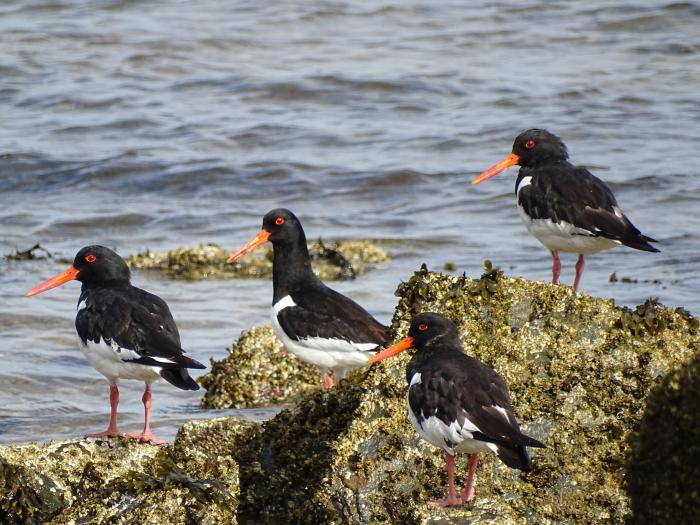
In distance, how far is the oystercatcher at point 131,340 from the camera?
237 inches

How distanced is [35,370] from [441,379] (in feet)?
15.2

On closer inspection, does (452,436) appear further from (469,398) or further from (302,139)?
(302,139)

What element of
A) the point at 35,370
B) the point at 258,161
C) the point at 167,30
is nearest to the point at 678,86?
the point at 258,161

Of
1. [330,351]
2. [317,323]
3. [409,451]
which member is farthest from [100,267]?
[409,451]

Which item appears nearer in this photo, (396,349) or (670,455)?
(670,455)

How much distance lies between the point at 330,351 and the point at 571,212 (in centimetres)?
188

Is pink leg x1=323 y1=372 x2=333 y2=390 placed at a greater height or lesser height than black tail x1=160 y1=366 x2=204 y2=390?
→ lesser

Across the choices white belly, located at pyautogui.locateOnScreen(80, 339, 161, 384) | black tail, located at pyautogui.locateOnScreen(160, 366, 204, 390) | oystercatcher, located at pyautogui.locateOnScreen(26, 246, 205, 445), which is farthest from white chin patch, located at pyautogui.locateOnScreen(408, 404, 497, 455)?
white belly, located at pyautogui.locateOnScreen(80, 339, 161, 384)

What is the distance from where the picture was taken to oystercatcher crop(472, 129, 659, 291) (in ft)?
24.5

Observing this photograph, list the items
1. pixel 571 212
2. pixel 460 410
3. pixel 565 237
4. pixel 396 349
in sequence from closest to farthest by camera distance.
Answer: pixel 460 410 → pixel 396 349 → pixel 571 212 → pixel 565 237

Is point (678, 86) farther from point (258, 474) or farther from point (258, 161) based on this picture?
point (258, 474)

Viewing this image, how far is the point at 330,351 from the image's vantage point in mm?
6973

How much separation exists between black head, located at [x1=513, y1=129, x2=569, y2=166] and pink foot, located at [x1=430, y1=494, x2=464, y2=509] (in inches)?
159

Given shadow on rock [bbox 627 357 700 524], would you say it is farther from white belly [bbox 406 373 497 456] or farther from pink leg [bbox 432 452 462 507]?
pink leg [bbox 432 452 462 507]
